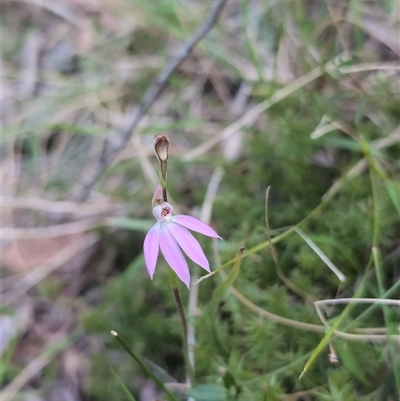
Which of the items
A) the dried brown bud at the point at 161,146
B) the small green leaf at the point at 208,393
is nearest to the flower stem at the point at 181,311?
the small green leaf at the point at 208,393

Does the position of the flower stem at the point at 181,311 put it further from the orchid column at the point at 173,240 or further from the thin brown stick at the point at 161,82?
the thin brown stick at the point at 161,82

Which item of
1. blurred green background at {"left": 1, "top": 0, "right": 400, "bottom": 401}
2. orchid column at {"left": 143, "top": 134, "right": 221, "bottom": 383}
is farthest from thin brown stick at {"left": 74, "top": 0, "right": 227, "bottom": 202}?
orchid column at {"left": 143, "top": 134, "right": 221, "bottom": 383}

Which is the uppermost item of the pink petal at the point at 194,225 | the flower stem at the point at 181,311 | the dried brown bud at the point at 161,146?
the dried brown bud at the point at 161,146

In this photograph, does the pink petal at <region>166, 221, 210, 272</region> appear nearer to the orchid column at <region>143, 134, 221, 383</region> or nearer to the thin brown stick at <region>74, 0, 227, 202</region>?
the orchid column at <region>143, 134, 221, 383</region>

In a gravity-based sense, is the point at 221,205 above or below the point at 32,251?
above

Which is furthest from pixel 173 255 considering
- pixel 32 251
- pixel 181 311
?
pixel 32 251

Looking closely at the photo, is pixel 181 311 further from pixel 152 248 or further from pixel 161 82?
pixel 161 82

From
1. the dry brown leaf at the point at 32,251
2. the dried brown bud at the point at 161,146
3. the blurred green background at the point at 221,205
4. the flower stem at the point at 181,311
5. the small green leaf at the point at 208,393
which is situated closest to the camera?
the dried brown bud at the point at 161,146
